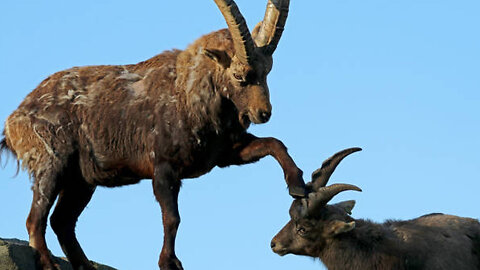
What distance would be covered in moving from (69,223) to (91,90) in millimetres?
1705

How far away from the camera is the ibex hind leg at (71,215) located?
17.9 m

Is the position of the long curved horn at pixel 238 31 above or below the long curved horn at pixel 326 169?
above

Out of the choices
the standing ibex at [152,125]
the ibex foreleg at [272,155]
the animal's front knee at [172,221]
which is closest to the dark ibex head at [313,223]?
the ibex foreleg at [272,155]

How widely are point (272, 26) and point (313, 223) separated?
7.93ft

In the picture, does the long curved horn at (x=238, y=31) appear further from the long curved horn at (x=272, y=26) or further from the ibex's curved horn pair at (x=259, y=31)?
the long curved horn at (x=272, y=26)

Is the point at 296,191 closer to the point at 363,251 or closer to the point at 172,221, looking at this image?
the point at 363,251

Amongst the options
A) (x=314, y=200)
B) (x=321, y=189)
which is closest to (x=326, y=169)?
(x=321, y=189)

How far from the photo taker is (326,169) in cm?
1692

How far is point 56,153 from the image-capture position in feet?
58.0

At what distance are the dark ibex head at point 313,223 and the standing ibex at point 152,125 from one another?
0.38 meters

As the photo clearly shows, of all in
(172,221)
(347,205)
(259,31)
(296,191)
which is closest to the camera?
(296,191)

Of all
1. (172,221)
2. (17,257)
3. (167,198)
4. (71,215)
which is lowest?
(17,257)

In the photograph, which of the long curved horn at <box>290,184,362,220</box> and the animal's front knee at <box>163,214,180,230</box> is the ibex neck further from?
the animal's front knee at <box>163,214,180,230</box>

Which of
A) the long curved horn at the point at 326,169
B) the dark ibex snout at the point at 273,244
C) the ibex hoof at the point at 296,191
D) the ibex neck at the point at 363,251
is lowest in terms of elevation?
the ibex neck at the point at 363,251
